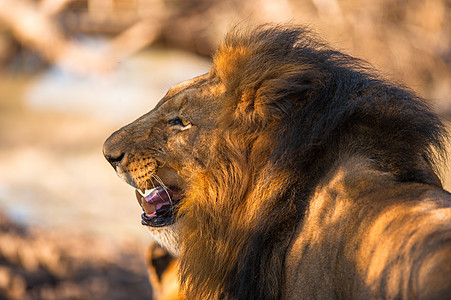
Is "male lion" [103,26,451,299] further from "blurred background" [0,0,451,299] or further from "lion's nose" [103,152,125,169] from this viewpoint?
"blurred background" [0,0,451,299]

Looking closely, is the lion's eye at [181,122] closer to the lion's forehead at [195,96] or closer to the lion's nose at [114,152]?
the lion's forehead at [195,96]

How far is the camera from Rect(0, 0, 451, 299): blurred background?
5758 millimetres

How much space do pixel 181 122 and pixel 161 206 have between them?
401mm

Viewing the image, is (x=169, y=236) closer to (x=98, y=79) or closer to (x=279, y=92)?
(x=279, y=92)

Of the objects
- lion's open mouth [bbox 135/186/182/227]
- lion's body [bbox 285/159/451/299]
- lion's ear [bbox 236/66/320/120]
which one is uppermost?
lion's ear [bbox 236/66/320/120]

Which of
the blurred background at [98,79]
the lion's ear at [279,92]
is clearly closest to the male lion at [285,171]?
the lion's ear at [279,92]

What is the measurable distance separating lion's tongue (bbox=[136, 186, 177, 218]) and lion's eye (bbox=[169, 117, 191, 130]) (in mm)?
296

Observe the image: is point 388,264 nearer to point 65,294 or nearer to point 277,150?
point 277,150

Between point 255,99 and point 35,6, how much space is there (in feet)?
23.4

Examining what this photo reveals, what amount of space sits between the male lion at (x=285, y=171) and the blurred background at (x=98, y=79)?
8.96 feet

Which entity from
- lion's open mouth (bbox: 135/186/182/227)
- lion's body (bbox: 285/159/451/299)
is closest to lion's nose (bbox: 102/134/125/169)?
lion's open mouth (bbox: 135/186/182/227)

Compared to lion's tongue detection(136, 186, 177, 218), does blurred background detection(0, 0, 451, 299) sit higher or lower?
higher

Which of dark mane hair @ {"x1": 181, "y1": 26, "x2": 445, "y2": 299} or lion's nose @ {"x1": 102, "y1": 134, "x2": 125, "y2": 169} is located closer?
dark mane hair @ {"x1": 181, "y1": 26, "x2": 445, "y2": 299}

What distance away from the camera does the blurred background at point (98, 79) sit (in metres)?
5.76
